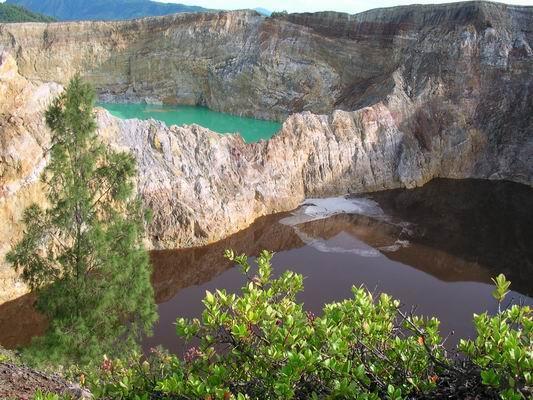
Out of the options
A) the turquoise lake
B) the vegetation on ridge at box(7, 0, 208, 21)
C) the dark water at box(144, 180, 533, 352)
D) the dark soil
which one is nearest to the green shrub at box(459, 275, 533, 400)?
the dark soil

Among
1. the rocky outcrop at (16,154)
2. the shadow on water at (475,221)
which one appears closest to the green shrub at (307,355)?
the rocky outcrop at (16,154)

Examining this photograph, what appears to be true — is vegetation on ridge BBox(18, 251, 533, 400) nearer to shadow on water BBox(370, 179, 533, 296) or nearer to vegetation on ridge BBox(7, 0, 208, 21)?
shadow on water BBox(370, 179, 533, 296)

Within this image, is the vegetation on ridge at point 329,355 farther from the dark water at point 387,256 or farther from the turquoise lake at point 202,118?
the turquoise lake at point 202,118

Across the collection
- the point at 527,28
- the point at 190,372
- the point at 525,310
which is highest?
the point at 527,28

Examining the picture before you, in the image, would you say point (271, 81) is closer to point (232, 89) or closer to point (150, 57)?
point (232, 89)

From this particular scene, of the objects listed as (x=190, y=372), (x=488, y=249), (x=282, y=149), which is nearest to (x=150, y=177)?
(x=282, y=149)

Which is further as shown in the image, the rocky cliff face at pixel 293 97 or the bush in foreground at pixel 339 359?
the rocky cliff face at pixel 293 97
